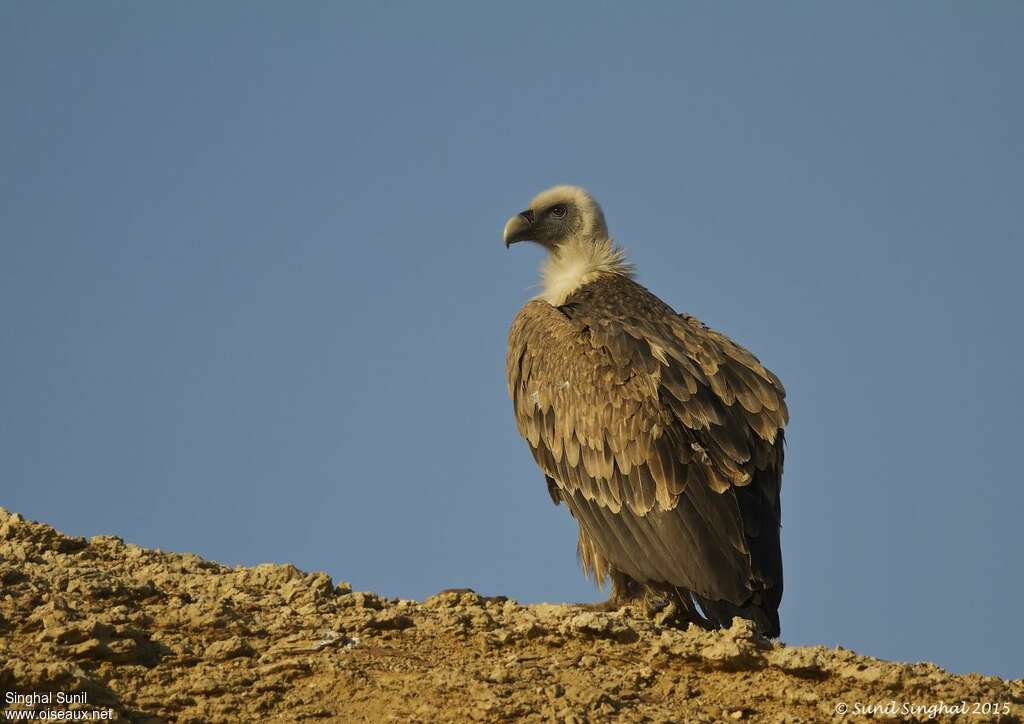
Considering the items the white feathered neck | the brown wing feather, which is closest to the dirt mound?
the brown wing feather

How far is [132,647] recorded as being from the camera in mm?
7684

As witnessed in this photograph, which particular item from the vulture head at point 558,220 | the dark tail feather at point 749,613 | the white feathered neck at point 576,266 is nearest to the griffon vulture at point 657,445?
the dark tail feather at point 749,613

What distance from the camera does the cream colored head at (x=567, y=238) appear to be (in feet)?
44.3

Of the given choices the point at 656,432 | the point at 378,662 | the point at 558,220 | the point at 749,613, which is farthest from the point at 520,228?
the point at 378,662

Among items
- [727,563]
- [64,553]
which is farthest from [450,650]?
[64,553]

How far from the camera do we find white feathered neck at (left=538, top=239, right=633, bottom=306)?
13.3 m

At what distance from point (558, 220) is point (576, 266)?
88cm

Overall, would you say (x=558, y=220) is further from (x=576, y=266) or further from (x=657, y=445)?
(x=657, y=445)

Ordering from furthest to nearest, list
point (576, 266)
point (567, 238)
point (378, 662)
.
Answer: point (567, 238), point (576, 266), point (378, 662)

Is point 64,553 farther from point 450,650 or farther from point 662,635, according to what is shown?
point 662,635

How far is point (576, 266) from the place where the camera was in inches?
540

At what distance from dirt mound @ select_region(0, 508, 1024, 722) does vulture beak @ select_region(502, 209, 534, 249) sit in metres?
5.68

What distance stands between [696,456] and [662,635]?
2.13 meters

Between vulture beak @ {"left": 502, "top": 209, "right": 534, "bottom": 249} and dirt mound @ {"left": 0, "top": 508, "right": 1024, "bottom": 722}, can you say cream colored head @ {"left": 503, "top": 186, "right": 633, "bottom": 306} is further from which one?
dirt mound @ {"left": 0, "top": 508, "right": 1024, "bottom": 722}
